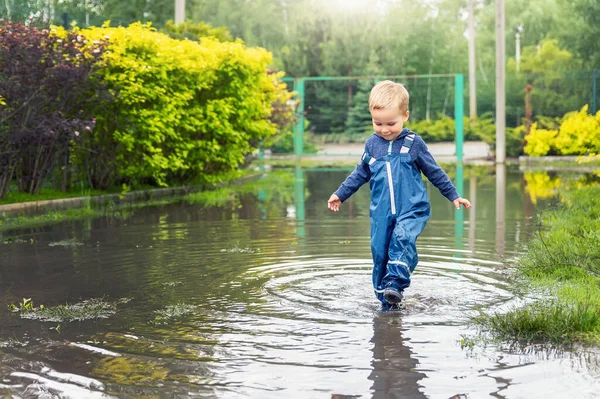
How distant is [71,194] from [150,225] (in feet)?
11.9

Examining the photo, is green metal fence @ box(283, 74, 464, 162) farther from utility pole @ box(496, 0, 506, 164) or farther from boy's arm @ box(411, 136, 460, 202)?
boy's arm @ box(411, 136, 460, 202)

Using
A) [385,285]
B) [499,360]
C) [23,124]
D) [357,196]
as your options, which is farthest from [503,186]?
[499,360]

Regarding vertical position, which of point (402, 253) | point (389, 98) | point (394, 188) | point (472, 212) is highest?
point (389, 98)

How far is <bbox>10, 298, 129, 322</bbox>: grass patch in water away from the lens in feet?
21.9

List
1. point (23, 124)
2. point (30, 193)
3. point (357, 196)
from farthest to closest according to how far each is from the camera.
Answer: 1. point (357, 196)
2. point (30, 193)
3. point (23, 124)

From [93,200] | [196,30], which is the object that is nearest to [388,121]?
[93,200]

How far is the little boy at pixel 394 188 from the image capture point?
682 centimetres

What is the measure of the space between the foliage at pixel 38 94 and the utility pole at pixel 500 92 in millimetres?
18285

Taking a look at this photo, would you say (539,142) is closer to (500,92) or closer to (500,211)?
(500,92)

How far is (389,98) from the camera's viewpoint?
6844mm

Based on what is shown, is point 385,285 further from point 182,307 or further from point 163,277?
point 163,277

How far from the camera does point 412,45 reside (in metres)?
Result: 56.1

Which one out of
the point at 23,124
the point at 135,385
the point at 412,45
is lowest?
the point at 135,385

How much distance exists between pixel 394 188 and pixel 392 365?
188 centimetres
